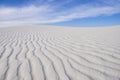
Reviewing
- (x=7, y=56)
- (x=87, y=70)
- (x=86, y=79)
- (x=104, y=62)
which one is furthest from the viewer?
(x=7, y=56)

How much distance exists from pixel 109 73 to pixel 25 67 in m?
1.51

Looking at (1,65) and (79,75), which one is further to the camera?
(1,65)

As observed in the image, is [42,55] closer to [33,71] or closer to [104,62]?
[33,71]

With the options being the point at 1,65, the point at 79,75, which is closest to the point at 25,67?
the point at 1,65

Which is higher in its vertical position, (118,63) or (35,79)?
(118,63)

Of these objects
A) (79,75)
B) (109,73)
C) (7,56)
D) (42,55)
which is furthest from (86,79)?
(7,56)

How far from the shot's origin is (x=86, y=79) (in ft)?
7.96

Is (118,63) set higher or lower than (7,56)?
higher

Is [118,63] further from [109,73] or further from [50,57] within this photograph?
[50,57]

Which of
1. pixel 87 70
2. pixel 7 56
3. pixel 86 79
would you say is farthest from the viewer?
pixel 7 56

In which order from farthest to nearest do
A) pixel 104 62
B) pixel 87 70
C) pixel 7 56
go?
1. pixel 7 56
2. pixel 104 62
3. pixel 87 70

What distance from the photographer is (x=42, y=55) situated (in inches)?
148

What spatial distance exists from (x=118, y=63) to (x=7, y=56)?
2.48 meters

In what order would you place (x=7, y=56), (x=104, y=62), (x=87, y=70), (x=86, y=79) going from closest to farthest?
(x=86, y=79)
(x=87, y=70)
(x=104, y=62)
(x=7, y=56)
